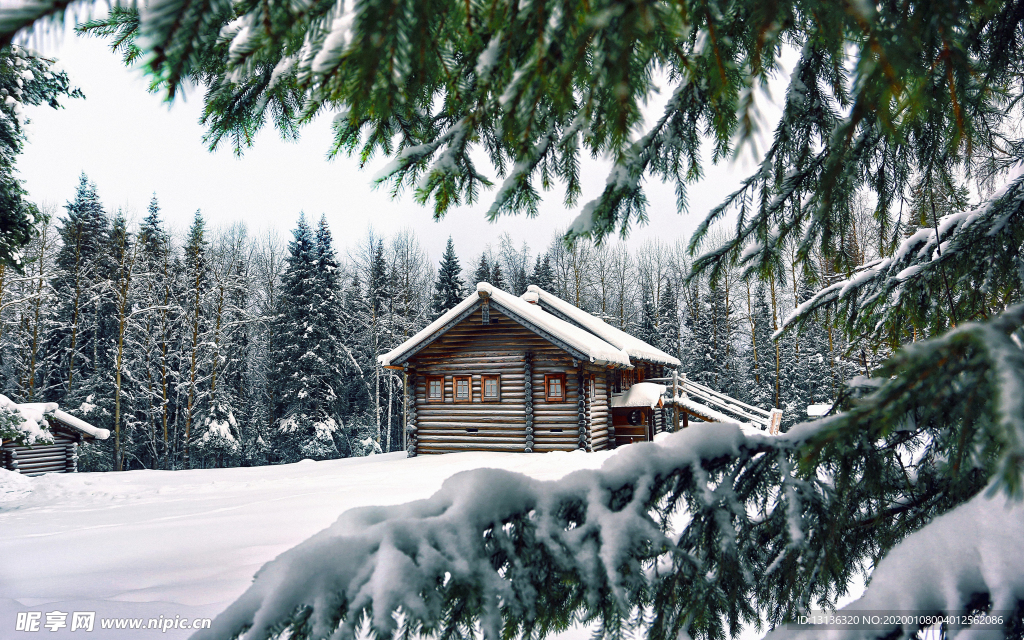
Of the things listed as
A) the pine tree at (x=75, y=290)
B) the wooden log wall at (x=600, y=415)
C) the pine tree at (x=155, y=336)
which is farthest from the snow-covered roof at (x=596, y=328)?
the pine tree at (x=75, y=290)

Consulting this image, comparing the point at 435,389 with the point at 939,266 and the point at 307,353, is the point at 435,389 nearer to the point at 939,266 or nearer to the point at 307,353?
the point at 307,353

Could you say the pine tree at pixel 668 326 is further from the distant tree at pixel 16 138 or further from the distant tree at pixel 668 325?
the distant tree at pixel 16 138

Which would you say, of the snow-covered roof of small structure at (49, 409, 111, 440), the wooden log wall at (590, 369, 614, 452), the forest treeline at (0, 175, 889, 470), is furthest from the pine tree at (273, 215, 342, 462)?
the wooden log wall at (590, 369, 614, 452)

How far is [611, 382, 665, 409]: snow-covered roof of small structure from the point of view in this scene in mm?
18641

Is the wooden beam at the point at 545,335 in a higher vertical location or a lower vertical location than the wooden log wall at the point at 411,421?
higher

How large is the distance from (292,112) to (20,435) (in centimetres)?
1040

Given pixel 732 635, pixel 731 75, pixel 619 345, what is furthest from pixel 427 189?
pixel 619 345

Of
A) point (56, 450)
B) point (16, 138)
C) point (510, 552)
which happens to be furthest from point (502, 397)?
point (510, 552)

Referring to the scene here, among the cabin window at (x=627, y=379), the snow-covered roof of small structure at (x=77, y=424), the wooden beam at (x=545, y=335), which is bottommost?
the snow-covered roof of small structure at (x=77, y=424)

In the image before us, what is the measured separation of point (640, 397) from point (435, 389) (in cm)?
767

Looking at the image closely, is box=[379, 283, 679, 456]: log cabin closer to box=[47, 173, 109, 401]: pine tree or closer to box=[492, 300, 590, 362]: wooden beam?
box=[492, 300, 590, 362]: wooden beam

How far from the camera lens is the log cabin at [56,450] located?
1587cm

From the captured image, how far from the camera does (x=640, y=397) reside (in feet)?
62.6

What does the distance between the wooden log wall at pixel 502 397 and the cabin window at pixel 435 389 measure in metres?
0.12
